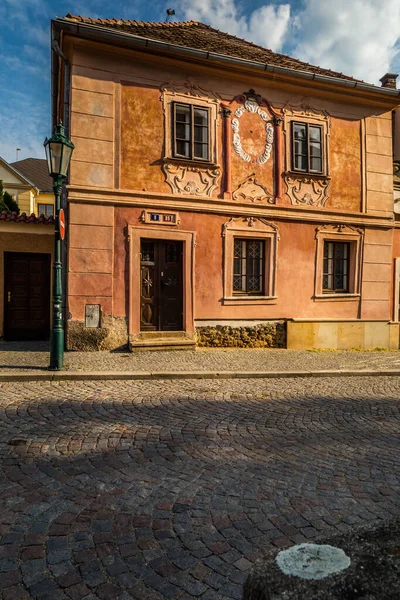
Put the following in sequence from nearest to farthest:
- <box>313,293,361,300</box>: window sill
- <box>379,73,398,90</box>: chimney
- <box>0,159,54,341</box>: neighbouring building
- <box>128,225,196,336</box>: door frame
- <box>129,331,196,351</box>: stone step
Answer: <box>129,331,196,351</box>: stone step < <box>128,225,196,336</box>: door frame < <box>0,159,54,341</box>: neighbouring building < <box>313,293,361,300</box>: window sill < <box>379,73,398,90</box>: chimney

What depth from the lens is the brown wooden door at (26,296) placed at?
11625 mm

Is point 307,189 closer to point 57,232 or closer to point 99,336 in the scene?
point 99,336

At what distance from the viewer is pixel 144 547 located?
243cm

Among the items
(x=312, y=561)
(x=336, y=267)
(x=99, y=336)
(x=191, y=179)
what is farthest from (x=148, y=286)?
(x=312, y=561)

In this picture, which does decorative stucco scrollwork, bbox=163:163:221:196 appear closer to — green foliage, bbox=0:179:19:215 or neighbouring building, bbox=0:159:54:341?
neighbouring building, bbox=0:159:54:341

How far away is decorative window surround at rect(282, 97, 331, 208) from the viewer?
11.6 m

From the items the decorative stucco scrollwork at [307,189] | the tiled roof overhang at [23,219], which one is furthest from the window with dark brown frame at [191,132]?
the tiled roof overhang at [23,219]

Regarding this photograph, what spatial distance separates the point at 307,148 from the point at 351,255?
344cm

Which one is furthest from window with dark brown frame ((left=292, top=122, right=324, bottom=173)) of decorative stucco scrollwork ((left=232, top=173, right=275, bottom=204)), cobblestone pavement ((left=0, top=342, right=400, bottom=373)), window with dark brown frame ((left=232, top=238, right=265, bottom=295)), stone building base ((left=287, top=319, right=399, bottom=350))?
cobblestone pavement ((left=0, top=342, right=400, bottom=373))

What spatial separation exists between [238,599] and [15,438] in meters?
3.01

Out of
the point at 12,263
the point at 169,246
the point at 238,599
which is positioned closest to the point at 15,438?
the point at 238,599

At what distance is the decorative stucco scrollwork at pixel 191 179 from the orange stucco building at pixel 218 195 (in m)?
0.03

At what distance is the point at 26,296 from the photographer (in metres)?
11.8

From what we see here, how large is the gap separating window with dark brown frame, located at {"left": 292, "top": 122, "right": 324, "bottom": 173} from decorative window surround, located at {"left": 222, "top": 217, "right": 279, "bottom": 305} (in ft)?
6.73
